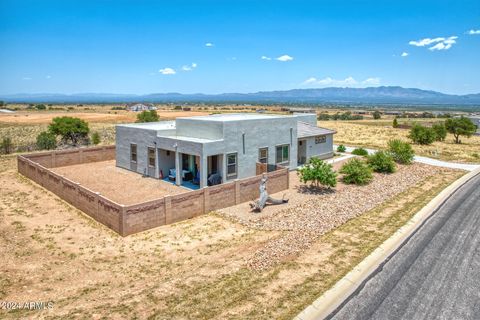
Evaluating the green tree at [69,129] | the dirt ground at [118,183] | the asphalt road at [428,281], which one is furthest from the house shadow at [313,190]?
the green tree at [69,129]

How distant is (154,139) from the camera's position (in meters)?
25.2

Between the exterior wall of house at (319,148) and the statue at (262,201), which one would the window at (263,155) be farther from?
the exterior wall of house at (319,148)

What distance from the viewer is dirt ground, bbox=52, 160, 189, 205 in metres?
21.2

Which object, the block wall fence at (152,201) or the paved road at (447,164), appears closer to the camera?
Answer: the block wall fence at (152,201)

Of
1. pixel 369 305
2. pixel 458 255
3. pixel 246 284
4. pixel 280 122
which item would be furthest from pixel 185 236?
pixel 280 122

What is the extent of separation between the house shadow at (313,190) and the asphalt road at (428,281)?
6814mm

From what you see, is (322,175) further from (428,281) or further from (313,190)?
(428,281)

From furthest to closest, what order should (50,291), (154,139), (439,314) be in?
(154,139) < (50,291) < (439,314)

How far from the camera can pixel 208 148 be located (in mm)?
21922

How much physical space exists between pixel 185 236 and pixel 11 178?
59.1ft

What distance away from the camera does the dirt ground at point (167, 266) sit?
393 inches

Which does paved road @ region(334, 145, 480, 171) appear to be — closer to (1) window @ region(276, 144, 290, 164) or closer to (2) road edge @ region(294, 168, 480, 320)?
(1) window @ region(276, 144, 290, 164)

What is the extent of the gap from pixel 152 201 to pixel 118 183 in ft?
30.4

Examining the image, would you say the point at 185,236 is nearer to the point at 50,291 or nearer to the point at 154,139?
the point at 50,291
